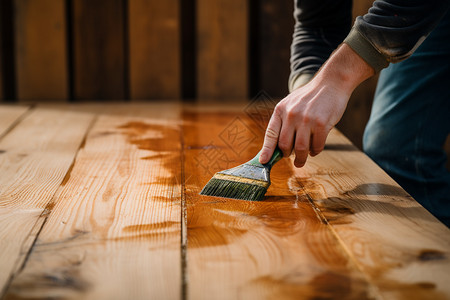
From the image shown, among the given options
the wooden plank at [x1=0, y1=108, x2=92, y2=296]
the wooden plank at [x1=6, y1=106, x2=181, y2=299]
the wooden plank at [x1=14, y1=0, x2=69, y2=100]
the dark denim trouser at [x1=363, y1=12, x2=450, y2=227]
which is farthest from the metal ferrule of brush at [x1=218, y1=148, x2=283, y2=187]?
the wooden plank at [x1=14, y1=0, x2=69, y2=100]

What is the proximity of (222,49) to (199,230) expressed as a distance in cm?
165

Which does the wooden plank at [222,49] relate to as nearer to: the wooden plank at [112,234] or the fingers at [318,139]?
the wooden plank at [112,234]

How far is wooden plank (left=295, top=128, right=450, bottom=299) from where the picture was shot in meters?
0.66

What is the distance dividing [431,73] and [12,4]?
1714 mm

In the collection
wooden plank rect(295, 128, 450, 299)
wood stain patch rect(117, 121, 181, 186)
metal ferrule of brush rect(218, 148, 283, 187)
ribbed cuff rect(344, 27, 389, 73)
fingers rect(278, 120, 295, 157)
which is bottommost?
wood stain patch rect(117, 121, 181, 186)

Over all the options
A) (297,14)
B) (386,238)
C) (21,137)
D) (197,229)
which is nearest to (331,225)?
(386,238)

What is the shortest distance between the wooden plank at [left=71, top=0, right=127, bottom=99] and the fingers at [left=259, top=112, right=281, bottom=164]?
1.49 m

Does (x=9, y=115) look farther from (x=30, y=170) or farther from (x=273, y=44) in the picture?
(x=273, y=44)

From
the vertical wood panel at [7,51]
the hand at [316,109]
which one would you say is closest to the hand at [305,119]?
the hand at [316,109]

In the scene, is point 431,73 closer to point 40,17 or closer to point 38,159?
point 38,159

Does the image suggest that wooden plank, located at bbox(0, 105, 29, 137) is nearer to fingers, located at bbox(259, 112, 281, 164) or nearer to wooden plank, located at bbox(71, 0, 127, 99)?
wooden plank, located at bbox(71, 0, 127, 99)

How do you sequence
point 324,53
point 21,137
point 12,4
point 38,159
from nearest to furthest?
1. point 38,159
2. point 324,53
3. point 21,137
4. point 12,4

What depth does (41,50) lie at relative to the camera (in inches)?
91.4

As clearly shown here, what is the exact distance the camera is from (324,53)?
4.67 feet
